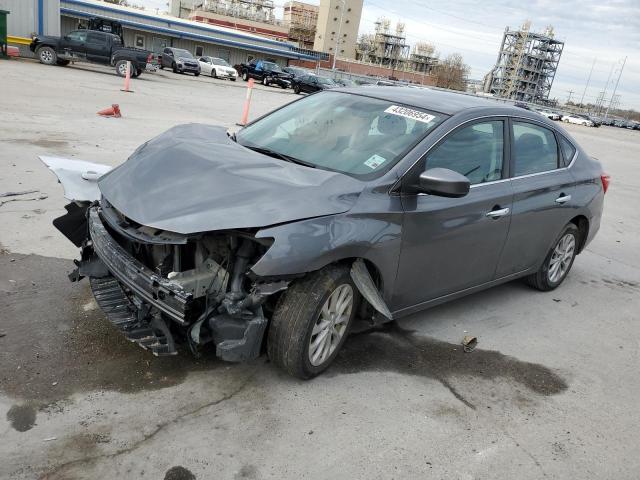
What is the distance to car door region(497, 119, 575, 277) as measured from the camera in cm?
465

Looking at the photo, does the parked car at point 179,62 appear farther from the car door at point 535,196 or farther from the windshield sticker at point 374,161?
the windshield sticker at point 374,161

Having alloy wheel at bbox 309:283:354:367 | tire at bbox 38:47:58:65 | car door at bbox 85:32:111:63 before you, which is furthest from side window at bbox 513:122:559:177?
tire at bbox 38:47:58:65

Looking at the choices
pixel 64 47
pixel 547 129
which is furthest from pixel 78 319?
pixel 64 47

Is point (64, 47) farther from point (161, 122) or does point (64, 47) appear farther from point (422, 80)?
point (422, 80)

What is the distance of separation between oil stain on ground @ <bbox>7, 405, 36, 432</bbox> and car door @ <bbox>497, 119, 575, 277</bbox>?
3.53 meters

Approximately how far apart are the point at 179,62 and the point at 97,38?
1188 centimetres

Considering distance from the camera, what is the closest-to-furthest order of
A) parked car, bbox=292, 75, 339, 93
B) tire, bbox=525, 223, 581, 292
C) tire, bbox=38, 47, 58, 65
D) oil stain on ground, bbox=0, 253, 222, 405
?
1. oil stain on ground, bbox=0, 253, 222, 405
2. tire, bbox=525, 223, 581, 292
3. tire, bbox=38, 47, 58, 65
4. parked car, bbox=292, 75, 339, 93

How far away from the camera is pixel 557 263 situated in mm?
5660

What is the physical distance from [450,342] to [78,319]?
2736mm

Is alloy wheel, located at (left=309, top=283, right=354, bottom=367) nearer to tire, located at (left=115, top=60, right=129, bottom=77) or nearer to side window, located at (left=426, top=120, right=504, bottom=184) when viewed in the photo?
side window, located at (left=426, top=120, right=504, bottom=184)

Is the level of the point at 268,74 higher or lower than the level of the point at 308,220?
lower

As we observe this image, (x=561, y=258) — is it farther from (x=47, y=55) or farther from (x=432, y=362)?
(x=47, y=55)

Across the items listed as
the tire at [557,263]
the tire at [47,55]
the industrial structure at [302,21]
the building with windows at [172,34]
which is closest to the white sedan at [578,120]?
the building with windows at [172,34]

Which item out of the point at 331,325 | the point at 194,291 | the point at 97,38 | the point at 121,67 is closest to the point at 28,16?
the point at 97,38
